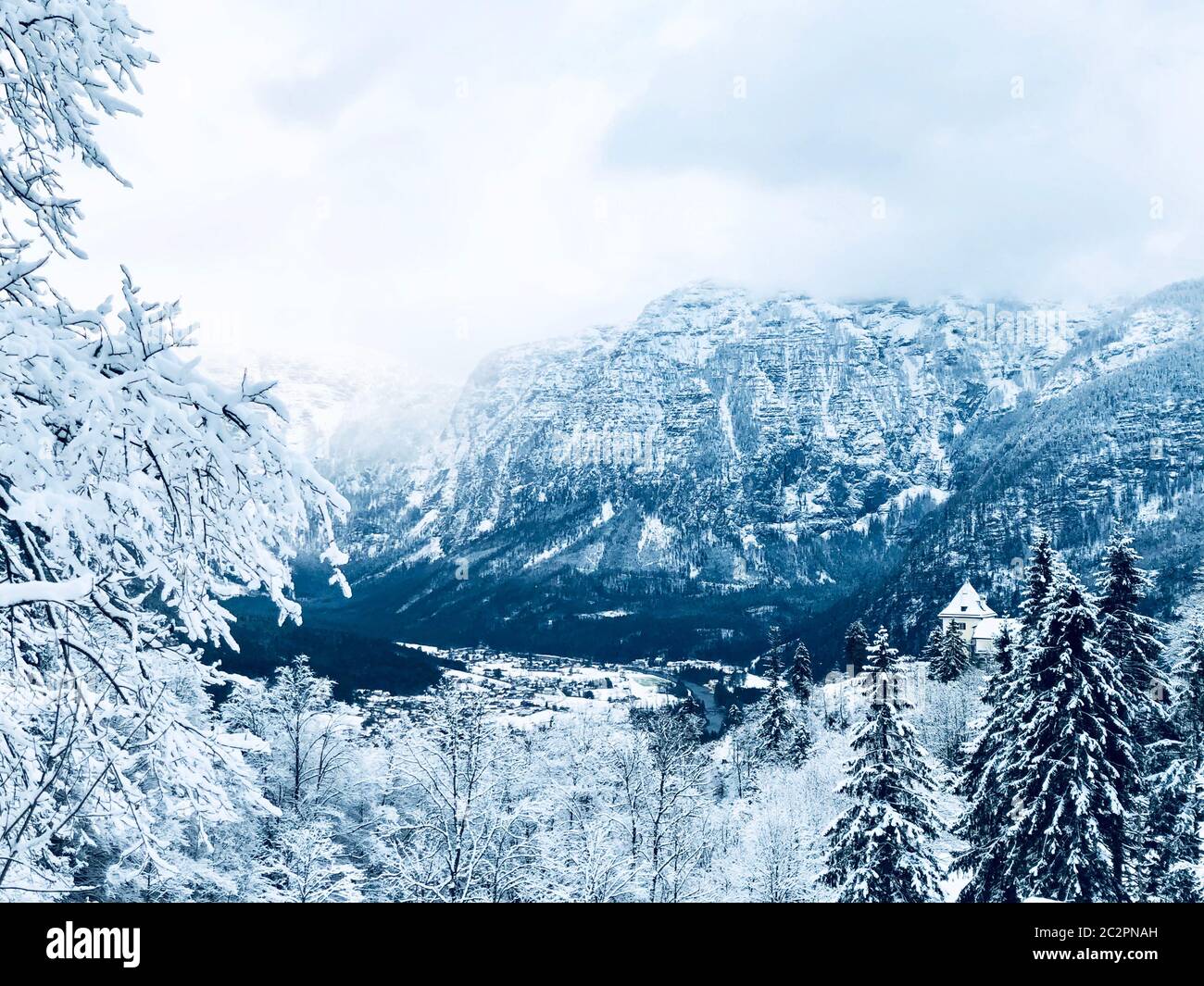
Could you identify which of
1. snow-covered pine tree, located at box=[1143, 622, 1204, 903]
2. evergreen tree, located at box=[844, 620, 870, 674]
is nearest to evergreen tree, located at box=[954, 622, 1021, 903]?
snow-covered pine tree, located at box=[1143, 622, 1204, 903]

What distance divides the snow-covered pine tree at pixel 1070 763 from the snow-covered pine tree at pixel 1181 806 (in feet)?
6.54

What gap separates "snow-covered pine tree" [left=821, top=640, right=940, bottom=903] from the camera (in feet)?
79.6

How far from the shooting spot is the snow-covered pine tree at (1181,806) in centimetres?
2202

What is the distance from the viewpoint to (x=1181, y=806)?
978 inches

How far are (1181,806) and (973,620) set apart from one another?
90.6 m

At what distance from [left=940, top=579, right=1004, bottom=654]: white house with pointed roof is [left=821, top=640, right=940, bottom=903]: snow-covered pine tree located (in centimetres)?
6852

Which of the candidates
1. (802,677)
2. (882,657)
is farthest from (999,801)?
(802,677)

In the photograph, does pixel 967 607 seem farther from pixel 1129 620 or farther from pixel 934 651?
pixel 1129 620

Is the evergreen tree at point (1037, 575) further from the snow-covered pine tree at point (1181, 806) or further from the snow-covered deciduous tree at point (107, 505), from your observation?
the snow-covered deciduous tree at point (107, 505)

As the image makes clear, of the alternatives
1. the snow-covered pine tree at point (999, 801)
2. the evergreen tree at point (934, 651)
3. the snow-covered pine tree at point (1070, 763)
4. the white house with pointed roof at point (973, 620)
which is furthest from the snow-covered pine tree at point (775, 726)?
the snow-covered pine tree at point (1070, 763)

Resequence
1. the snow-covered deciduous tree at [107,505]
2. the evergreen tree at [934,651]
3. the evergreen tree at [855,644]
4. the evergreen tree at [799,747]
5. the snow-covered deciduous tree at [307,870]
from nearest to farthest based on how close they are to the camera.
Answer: the snow-covered deciduous tree at [107,505] < the snow-covered deciduous tree at [307,870] < the evergreen tree at [799,747] < the evergreen tree at [934,651] < the evergreen tree at [855,644]
